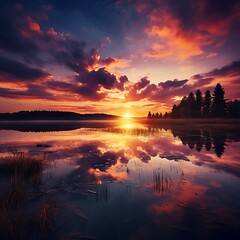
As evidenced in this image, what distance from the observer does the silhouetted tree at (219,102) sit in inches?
2881

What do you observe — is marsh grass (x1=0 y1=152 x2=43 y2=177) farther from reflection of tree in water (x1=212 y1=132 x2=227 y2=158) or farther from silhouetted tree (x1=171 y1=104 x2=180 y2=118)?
silhouetted tree (x1=171 y1=104 x2=180 y2=118)

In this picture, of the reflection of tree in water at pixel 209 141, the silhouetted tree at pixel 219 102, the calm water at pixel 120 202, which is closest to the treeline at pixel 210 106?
the silhouetted tree at pixel 219 102

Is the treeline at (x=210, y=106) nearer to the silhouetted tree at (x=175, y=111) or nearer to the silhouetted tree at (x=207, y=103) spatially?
the silhouetted tree at (x=207, y=103)

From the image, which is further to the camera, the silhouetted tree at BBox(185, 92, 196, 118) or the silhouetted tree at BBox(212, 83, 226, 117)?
the silhouetted tree at BBox(185, 92, 196, 118)

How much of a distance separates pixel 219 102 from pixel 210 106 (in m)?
7.19

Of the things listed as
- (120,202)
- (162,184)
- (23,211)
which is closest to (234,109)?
(162,184)

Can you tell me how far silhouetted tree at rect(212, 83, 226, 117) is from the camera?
7319cm

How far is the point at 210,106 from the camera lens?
8031 cm

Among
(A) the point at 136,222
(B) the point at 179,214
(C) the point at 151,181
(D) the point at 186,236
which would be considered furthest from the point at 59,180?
(D) the point at 186,236

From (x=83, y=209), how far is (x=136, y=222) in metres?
2.33

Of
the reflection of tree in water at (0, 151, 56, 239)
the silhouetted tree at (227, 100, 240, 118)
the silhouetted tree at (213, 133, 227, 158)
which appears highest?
the silhouetted tree at (227, 100, 240, 118)

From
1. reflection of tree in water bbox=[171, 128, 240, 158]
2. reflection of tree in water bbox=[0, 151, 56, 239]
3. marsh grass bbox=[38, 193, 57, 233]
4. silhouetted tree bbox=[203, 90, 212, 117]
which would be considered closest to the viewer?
reflection of tree in water bbox=[0, 151, 56, 239]

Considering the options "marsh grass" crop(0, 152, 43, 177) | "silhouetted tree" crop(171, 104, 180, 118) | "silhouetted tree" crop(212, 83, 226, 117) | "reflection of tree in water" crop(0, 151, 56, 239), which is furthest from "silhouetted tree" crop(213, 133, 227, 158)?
"silhouetted tree" crop(171, 104, 180, 118)

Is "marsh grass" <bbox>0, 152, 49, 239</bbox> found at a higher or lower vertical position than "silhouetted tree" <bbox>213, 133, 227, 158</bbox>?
lower
